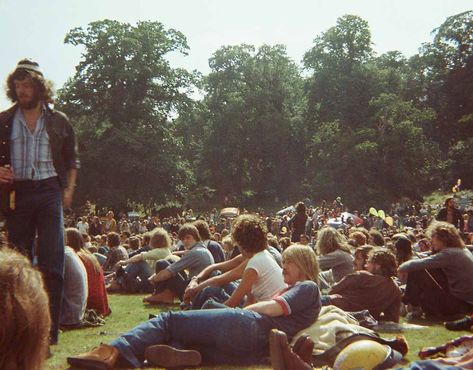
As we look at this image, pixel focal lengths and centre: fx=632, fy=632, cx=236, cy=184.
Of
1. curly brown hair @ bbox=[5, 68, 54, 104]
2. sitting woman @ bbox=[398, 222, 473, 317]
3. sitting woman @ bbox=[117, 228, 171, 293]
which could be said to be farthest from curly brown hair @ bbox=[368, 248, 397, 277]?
sitting woman @ bbox=[117, 228, 171, 293]

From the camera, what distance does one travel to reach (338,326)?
5.09 meters

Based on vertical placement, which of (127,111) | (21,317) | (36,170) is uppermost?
(127,111)

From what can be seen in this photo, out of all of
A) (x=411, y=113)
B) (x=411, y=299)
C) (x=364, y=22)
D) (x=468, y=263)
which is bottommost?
(x=411, y=299)

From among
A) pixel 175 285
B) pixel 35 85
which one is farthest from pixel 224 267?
pixel 35 85

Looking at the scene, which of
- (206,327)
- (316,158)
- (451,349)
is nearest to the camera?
(451,349)

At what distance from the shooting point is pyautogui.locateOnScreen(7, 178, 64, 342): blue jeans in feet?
15.3

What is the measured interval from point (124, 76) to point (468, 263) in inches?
1576

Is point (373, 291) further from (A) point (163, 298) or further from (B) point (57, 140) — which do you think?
(B) point (57, 140)

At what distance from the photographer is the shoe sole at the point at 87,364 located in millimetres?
4309

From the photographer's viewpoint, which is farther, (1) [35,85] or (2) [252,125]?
(2) [252,125]

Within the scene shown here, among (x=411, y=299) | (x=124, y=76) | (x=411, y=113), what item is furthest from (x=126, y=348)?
(x=411, y=113)

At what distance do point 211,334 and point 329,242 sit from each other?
414 centimetres

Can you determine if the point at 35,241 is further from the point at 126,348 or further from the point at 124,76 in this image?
the point at 124,76

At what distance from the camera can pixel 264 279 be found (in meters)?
5.93
